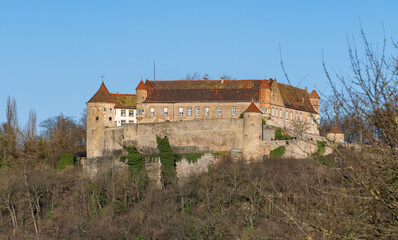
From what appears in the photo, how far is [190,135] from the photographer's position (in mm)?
49812

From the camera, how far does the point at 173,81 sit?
185 ft

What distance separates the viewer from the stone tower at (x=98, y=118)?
53031 millimetres

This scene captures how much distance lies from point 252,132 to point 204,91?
7.34m

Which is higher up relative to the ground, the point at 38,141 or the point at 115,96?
the point at 115,96

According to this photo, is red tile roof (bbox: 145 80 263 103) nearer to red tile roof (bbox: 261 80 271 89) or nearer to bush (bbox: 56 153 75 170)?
red tile roof (bbox: 261 80 271 89)

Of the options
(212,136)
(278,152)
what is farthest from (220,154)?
(278,152)

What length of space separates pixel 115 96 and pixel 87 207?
12792 millimetres

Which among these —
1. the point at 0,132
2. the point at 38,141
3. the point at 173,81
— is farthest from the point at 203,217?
the point at 0,132

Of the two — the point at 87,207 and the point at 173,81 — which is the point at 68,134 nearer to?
the point at 173,81

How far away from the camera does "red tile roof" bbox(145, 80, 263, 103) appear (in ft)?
173

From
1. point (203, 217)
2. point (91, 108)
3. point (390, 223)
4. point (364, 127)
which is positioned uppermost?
point (91, 108)

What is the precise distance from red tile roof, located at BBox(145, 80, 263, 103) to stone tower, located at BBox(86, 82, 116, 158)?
3.32m

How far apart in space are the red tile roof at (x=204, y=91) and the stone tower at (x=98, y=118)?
131 inches

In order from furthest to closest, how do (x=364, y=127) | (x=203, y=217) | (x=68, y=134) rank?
(x=68, y=134) → (x=203, y=217) → (x=364, y=127)
